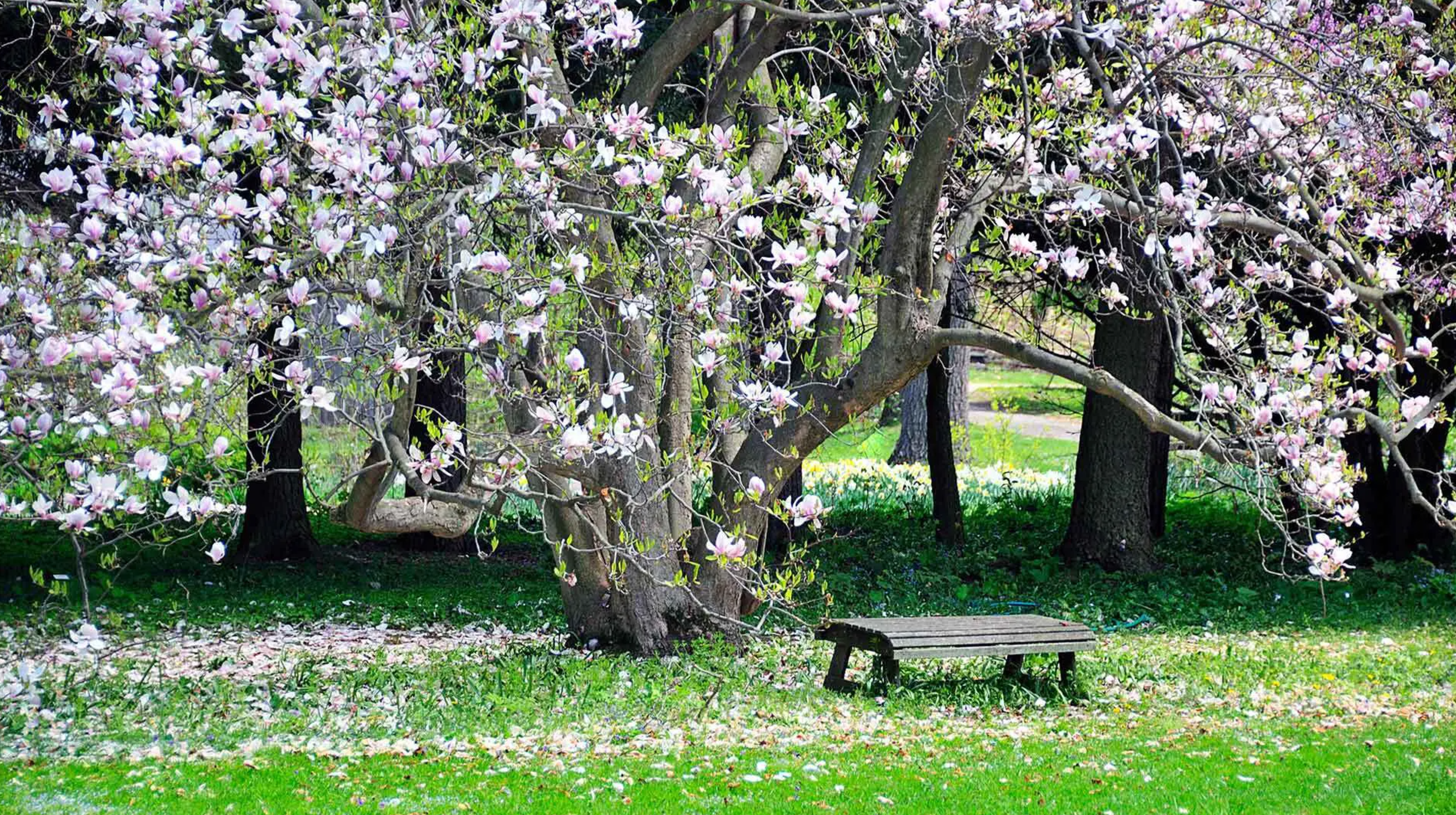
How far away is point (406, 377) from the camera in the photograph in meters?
5.00

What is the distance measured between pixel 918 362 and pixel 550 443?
2.56 metres

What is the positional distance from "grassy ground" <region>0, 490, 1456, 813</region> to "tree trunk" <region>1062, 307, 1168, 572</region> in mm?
341

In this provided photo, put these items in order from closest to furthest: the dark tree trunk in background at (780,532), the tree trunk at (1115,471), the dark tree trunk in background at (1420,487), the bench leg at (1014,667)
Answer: the bench leg at (1014,667) < the dark tree trunk in background at (1420,487) < the tree trunk at (1115,471) < the dark tree trunk in background at (780,532)

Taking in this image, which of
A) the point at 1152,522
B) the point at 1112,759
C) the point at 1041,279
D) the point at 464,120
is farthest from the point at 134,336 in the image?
the point at 1152,522

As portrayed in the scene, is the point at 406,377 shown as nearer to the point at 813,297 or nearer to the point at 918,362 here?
the point at 813,297

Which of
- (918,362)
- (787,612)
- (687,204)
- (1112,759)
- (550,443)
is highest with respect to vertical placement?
(687,204)

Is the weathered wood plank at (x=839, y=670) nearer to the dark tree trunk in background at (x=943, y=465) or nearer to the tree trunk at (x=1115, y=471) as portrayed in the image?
the tree trunk at (x=1115, y=471)

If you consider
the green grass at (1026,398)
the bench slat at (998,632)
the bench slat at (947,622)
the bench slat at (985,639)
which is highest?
the green grass at (1026,398)

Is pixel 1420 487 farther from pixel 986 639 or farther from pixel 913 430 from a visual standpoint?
pixel 913 430

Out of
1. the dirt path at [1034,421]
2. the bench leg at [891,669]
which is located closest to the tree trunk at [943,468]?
the bench leg at [891,669]

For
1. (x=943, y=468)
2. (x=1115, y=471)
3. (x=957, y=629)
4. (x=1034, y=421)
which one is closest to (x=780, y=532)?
(x=943, y=468)

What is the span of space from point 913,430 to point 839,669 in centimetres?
1366

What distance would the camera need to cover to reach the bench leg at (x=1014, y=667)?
7.64 metres

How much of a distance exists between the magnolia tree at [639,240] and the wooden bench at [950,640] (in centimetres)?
56
